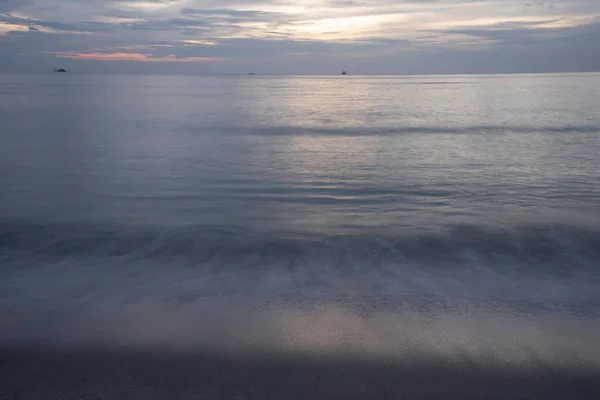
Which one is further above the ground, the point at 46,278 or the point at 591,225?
the point at 591,225

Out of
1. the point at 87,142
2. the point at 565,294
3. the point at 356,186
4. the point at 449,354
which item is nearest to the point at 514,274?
the point at 565,294

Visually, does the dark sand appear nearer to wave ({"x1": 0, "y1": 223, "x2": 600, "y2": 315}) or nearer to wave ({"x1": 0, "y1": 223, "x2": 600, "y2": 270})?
wave ({"x1": 0, "y1": 223, "x2": 600, "y2": 315})

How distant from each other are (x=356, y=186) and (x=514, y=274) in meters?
6.46

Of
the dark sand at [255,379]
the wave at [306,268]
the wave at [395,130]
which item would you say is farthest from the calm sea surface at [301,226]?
the wave at [395,130]

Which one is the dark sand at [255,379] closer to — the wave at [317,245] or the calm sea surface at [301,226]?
the calm sea surface at [301,226]

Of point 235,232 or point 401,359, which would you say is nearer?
point 401,359

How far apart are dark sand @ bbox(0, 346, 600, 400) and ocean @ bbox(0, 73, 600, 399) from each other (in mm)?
223

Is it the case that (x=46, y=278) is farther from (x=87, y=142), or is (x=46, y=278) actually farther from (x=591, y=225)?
(x=87, y=142)

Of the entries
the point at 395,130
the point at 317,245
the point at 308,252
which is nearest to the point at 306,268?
the point at 308,252

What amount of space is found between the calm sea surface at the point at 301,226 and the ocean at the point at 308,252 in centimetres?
5

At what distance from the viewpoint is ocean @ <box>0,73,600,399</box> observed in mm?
5750

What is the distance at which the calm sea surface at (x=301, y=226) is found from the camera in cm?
700

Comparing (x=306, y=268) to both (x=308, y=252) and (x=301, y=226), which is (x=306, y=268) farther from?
(x=301, y=226)

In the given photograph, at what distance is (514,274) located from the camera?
312 inches
